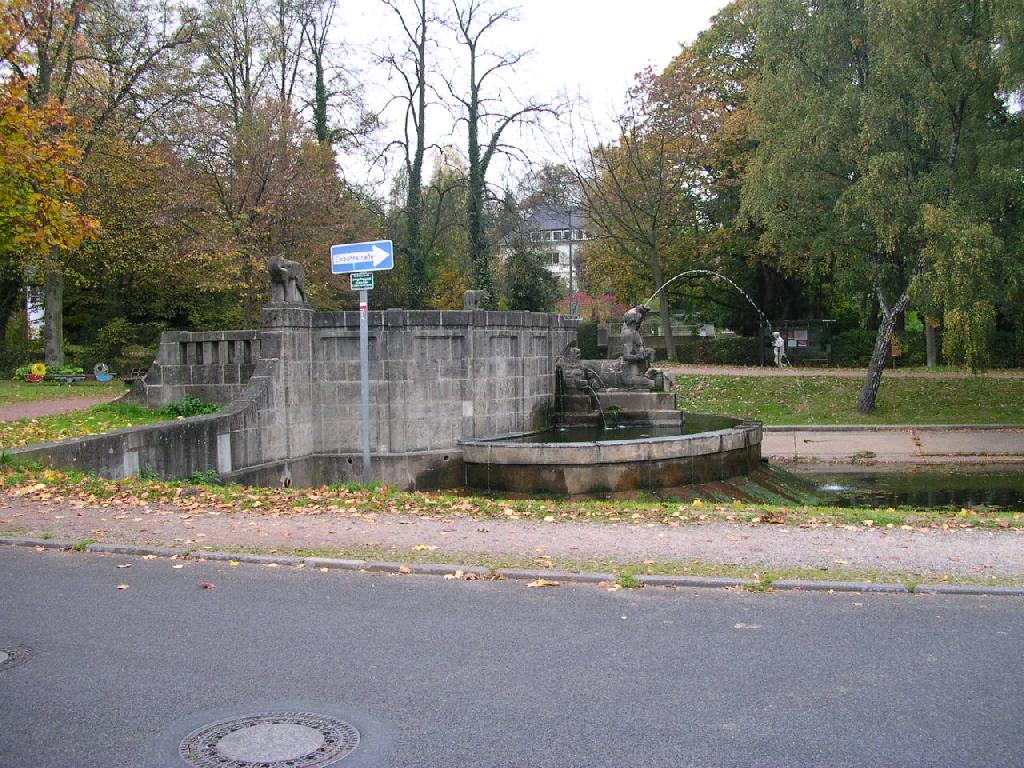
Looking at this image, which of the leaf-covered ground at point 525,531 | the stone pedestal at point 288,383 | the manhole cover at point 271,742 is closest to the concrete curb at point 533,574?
the leaf-covered ground at point 525,531

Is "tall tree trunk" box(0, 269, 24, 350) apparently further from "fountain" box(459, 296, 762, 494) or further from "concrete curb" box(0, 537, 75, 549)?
"concrete curb" box(0, 537, 75, 549)

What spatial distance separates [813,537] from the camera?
8.70m

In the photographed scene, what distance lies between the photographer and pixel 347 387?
14156 millimetres

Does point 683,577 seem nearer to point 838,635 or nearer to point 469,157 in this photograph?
point 838,635

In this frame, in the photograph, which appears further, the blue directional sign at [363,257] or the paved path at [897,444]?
the paved path at [897,444]

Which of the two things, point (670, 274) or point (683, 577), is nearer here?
point (683, 577)

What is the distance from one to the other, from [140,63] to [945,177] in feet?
84.2

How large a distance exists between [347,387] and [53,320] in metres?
20.3

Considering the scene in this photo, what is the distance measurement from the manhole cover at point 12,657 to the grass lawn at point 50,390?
16.5m

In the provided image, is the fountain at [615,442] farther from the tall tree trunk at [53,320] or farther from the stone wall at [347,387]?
the tall tree trunk at [53,320]

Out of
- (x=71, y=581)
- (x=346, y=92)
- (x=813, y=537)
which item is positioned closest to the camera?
(x=71, y=581)

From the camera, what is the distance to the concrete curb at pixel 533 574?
6840 millimetres

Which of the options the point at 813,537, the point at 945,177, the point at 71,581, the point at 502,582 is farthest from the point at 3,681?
the point at 945,177

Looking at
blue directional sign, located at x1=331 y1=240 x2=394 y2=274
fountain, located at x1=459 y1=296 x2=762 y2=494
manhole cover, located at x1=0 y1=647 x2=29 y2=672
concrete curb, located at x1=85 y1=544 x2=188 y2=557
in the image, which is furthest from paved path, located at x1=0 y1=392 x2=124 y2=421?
manhole cover, located at x1=0 y1=647 x2=29 y2=672
